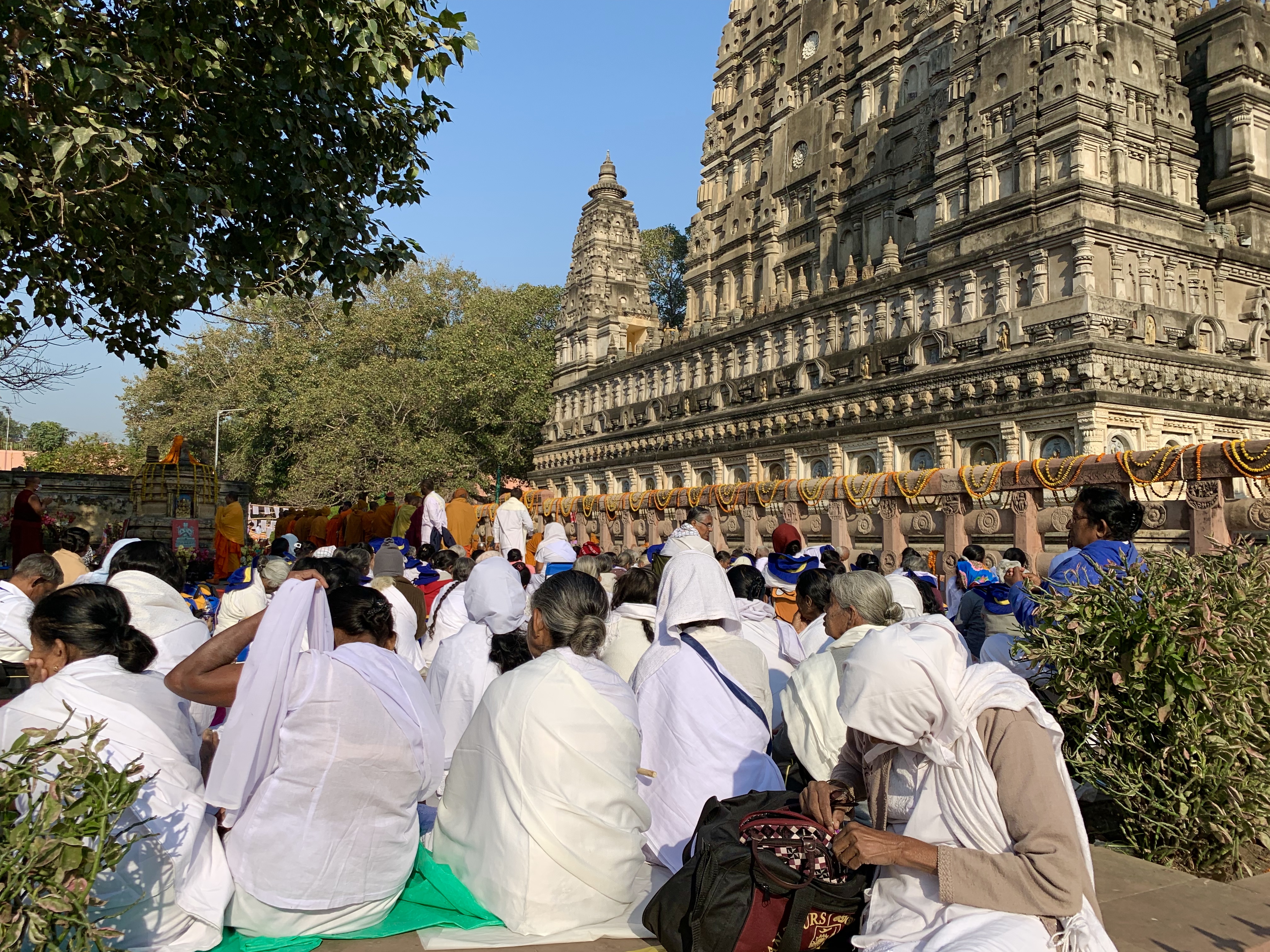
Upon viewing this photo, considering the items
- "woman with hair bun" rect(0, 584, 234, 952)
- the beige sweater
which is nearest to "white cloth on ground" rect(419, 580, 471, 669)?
"woman with hair bun" rect(0, 584, 234, 952)

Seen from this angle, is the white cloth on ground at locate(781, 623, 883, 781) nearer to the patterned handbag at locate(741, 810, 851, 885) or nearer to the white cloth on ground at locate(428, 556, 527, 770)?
the patterned handbag at locate(741, 810, 851, 885)

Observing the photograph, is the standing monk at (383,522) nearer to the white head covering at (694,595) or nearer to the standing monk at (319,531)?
the standing monk at (319,531)

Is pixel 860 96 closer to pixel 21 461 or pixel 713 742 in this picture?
pixel 713 742

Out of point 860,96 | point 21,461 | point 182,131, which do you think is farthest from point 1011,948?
point 21,461

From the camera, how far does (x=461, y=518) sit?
16562mm

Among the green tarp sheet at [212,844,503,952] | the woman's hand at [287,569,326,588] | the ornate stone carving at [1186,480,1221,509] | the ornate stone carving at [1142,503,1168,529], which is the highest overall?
the ornate stone carving at [1186,480,1221,509]

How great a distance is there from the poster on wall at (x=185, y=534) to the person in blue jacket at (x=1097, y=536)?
15.9 m

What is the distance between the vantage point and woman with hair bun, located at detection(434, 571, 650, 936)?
12.3 feet

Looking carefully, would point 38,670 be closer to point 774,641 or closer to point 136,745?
point 136,745

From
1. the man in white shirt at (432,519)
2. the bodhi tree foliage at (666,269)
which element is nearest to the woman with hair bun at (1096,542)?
the man in white shirt at (432,519)

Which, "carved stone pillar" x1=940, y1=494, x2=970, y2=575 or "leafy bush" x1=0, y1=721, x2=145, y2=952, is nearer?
"leafy bush" x1=0, y1=721, x2=145, y2=952

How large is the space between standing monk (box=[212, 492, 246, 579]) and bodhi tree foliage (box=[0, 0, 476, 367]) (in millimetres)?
6798

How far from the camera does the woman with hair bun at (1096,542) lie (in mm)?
→ 5188

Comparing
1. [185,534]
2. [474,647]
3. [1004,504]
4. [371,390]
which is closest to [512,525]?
[185,534]
